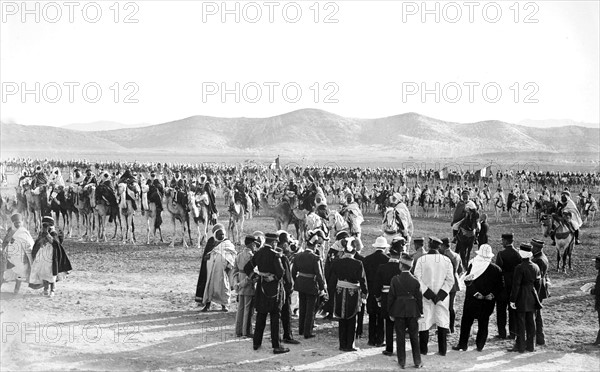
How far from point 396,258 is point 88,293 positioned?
7.17m

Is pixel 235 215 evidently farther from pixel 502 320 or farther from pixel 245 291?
pixel 502 320

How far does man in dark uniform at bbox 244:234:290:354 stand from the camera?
9.34 m

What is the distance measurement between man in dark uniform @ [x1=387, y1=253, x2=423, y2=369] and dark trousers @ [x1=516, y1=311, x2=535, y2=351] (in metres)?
1.89

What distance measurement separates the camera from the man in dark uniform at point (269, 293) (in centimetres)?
934

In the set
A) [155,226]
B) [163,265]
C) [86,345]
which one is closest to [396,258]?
[86,345]

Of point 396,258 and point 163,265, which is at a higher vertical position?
point 396,258

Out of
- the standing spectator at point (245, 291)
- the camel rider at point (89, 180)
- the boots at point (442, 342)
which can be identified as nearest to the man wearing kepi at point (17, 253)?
the standing spectator at point (245, 291)

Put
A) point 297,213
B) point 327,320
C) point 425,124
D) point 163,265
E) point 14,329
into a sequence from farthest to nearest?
point 425,124, point 297,213, point 163,265, point 327,320, point 14,329

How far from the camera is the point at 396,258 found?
9453mm

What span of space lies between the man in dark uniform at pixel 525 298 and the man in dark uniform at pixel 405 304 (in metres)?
1.85

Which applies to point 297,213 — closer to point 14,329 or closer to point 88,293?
point 88,293

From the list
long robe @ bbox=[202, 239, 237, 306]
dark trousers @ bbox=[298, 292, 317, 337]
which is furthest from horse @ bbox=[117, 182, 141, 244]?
Result: dark trousers @ bbox=[298, 292, 317, 337]

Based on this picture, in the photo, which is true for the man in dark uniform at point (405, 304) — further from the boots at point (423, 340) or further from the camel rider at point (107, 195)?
the camel rider at point (107, 195)

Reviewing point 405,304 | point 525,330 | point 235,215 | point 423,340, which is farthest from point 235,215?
point 405,304
